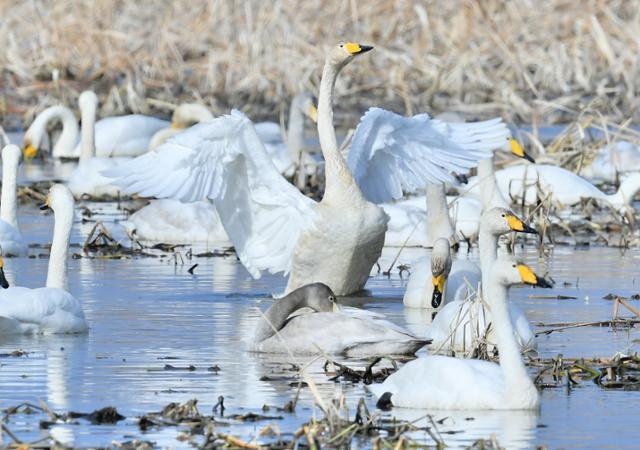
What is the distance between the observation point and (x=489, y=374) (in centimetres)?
792

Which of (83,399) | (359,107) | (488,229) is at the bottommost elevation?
(83,399)

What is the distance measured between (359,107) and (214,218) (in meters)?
11.2

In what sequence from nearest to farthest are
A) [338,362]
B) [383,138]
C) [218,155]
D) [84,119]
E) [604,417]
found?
[604,417] < [338,362] < [218,155] < [383,138] < [84,119]

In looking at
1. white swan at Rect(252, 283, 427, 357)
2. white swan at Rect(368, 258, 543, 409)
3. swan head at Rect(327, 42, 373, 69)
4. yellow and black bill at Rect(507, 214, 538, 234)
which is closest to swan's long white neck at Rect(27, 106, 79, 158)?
swan head at Rect(327, 42, 373, 69)

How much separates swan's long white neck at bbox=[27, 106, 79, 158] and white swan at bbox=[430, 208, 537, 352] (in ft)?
40.0

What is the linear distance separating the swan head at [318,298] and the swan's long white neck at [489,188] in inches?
198

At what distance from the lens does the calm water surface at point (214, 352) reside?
7.45 metres

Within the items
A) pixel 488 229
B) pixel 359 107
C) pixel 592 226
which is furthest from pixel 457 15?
pixel 488 229

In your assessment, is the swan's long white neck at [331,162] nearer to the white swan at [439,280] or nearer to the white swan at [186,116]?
the white swan at [439,280]

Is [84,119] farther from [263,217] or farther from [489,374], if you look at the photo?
[489,374]

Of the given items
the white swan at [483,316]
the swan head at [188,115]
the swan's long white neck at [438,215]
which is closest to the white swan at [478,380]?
the white swan at [483,316]

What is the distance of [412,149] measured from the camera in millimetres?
12867

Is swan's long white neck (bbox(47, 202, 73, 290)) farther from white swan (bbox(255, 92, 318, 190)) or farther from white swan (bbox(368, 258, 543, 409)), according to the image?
white swan (bbox(255, 92, 318, 190))

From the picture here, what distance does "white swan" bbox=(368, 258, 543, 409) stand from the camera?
771 cm
